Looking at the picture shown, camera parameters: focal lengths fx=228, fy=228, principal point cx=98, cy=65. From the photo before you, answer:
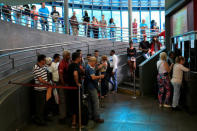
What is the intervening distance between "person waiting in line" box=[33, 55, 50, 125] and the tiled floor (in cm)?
25

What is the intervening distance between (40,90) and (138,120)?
263cm

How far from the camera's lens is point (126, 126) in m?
5.45

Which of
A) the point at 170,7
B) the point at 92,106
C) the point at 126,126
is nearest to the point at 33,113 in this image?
the point at 92,106

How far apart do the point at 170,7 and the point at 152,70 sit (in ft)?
8.77

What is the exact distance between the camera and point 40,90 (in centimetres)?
573

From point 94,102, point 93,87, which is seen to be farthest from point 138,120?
point 93,87

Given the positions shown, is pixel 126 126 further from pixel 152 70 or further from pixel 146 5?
pixel 146 5

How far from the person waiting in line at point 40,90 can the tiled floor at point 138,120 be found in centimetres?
25

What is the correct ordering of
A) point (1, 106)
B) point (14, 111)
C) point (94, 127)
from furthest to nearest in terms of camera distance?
point (94, 127), point (14, 111), point (1, 106)

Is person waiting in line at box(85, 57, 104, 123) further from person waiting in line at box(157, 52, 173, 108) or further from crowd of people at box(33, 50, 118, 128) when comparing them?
person waiting in line at box(157, 52, 173, 108)

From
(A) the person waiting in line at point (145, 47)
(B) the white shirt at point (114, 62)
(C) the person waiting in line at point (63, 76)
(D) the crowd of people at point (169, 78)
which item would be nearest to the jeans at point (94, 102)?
(C) the person waiting in line at point (63, 76)

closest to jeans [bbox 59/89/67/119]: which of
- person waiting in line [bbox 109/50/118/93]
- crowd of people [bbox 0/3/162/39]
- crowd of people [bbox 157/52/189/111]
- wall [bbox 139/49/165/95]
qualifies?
crowd of people [bbox 157/52/189/111]

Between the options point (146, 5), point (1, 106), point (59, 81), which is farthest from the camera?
point (146, 5)

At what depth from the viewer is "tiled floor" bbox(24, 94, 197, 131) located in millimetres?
5359
